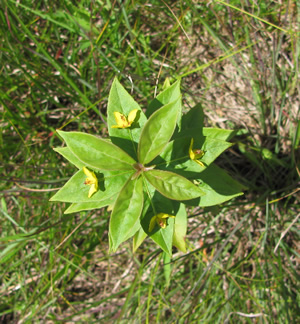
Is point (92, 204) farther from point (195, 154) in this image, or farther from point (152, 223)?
point (195, 154)

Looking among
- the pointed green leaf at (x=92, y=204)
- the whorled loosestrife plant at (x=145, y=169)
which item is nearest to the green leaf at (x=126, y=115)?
the whorled loosestrife plant at (x=145, y=169)

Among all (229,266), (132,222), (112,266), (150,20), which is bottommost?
(112,266)

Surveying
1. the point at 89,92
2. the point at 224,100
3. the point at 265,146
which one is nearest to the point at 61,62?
the point at 89,92

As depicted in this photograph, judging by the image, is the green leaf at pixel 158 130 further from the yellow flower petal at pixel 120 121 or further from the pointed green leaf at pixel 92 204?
the pointed green leaf at pixel 92 204

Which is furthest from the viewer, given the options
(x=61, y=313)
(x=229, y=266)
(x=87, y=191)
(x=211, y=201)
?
(x=61, y=313)

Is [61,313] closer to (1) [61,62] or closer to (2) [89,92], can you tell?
(2) [89,92]

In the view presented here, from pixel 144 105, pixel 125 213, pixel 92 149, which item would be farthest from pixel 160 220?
pixel 144 105
